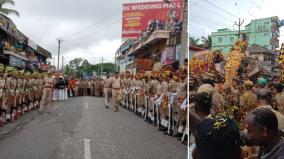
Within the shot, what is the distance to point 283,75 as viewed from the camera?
10.4 ft

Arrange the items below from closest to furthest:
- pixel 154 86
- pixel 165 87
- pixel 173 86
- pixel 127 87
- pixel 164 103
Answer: pixel 173 86 < pixel 164 103 < pixel 165 87 < pixel 154 86 < pixel 127 87

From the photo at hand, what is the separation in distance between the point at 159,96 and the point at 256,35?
9900mm

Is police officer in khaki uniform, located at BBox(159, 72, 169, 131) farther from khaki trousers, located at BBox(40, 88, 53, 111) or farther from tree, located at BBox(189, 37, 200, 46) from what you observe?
tree, located at BBox(189, 37, 200, 46)

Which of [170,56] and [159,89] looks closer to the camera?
[159,89]

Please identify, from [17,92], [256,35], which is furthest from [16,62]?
[256,35]

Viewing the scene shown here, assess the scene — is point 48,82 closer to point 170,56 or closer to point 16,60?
point 170,56

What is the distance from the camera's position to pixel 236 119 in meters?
3.73

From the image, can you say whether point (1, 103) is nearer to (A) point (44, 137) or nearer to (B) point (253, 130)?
(A) point (44, 137)

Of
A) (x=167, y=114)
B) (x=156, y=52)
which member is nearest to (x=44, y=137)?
(x=167, y=114)

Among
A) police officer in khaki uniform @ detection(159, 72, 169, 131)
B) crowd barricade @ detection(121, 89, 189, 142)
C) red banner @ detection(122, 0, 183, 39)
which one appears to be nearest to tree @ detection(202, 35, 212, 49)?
crowd barricade @ detection(121, 89, 189, 142)

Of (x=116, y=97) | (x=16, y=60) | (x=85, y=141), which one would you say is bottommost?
(x=85, y=141)

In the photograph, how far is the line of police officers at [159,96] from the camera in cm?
1051

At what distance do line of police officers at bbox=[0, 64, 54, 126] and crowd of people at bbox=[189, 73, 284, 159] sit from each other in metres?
9.96

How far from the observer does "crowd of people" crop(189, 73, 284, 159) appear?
281 centimetres
